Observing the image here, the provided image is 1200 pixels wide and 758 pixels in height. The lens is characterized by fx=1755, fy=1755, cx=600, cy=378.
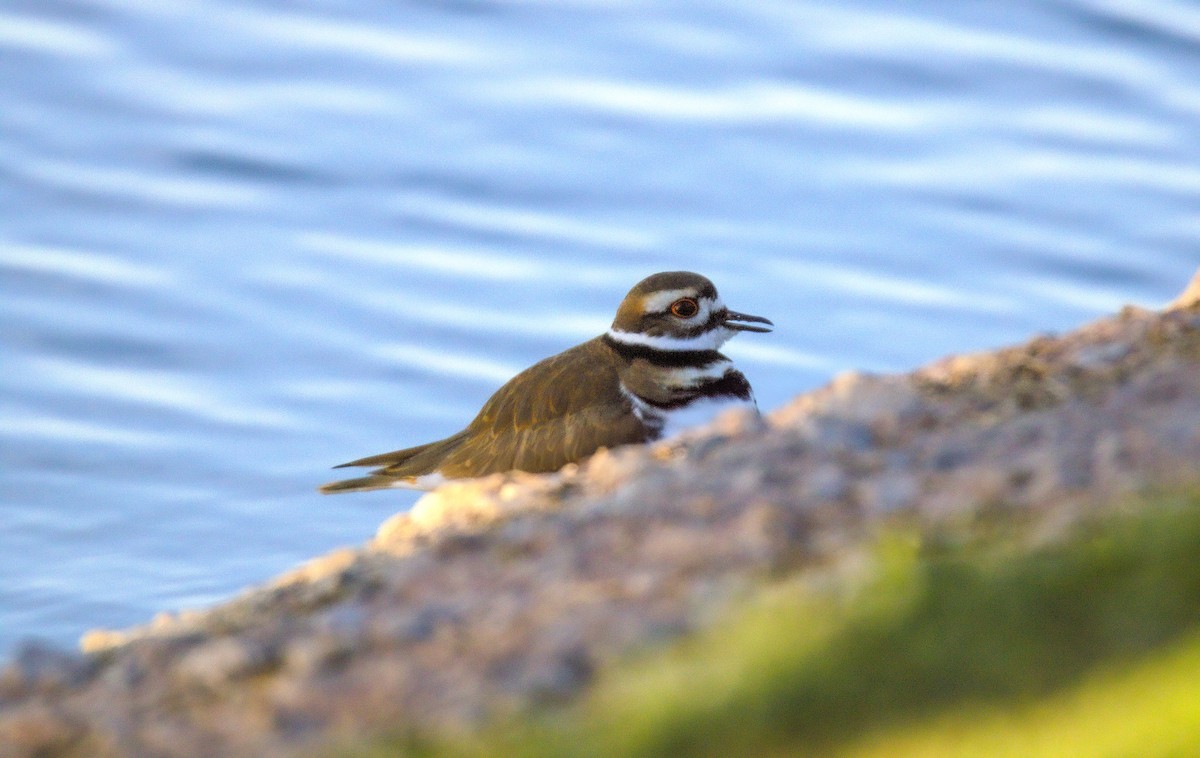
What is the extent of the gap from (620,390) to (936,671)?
3.92 meters

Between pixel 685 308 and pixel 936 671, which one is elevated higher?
pixel 685 308

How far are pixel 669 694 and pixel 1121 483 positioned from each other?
Answer: 148 cm

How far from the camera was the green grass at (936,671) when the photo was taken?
387 cm

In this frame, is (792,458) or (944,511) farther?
(792,458)

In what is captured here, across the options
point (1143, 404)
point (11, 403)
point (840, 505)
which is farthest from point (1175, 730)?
point (11, 403)

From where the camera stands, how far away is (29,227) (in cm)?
1315

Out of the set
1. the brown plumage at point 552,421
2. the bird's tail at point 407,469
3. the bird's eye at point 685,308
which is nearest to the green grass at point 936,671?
the brown plumage at point 552,421

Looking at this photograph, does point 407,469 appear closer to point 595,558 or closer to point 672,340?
point 672,340

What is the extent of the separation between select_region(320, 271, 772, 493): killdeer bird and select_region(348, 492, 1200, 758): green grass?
3447 mm

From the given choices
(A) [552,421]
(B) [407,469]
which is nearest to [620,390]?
(A) [552,421]

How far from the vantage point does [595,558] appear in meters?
4.91

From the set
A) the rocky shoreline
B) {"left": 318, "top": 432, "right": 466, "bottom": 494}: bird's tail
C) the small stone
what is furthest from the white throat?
the small stone

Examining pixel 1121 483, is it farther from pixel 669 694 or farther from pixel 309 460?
pixel 309 460

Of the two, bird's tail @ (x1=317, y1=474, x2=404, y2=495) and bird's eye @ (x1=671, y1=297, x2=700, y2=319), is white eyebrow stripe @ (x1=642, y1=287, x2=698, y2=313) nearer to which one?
bird's eye @ (x1=671, y1=297, x2=700, y2=319)
